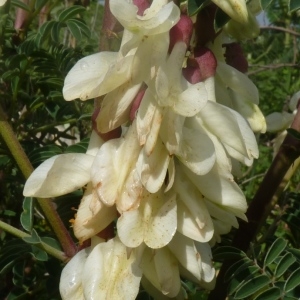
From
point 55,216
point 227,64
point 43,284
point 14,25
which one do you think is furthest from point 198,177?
point 14,25

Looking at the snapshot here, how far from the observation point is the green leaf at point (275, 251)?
1060mm

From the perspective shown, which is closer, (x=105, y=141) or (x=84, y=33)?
(x=105, y=141)

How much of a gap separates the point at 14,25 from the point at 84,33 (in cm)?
26

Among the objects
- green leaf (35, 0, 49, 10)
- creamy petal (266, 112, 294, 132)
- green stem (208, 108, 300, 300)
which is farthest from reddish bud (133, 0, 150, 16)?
green leaf (35, 0, 49, 10)

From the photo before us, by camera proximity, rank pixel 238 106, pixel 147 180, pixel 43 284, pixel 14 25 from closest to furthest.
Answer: pixel 147 180 < pixel 238 106 < pixel 43 284 < pixel 14 25

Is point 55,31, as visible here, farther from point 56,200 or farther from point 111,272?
point 111,272

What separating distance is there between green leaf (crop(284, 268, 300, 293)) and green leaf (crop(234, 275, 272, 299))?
5cm

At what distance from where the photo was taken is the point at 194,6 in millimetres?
788

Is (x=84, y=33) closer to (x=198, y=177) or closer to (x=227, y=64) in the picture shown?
(x=227, y=64)

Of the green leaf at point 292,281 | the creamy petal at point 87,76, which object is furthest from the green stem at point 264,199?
the creamy petal at point 87,76

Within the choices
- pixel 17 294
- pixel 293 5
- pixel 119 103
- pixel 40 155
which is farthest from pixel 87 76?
pixel 17 294

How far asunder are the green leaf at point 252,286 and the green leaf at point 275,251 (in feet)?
0.09

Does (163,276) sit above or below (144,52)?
below

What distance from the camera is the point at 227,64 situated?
0.90 metres
